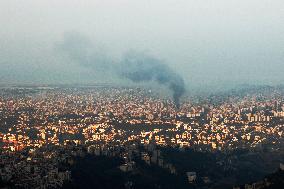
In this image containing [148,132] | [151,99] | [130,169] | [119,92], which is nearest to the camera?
[130,169]

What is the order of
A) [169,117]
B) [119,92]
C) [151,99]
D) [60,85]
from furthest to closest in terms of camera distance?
[60,85], [119,92], [151,99], [169,117]

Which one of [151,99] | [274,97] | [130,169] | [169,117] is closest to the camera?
[130,169]

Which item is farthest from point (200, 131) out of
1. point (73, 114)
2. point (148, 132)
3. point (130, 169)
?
point (130, 169)

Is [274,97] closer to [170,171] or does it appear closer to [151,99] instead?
[151,99]

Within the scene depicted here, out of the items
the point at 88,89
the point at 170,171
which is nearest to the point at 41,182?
the point at 170,171

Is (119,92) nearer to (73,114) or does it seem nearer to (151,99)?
(151,99)

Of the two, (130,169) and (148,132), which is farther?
(148,132)
